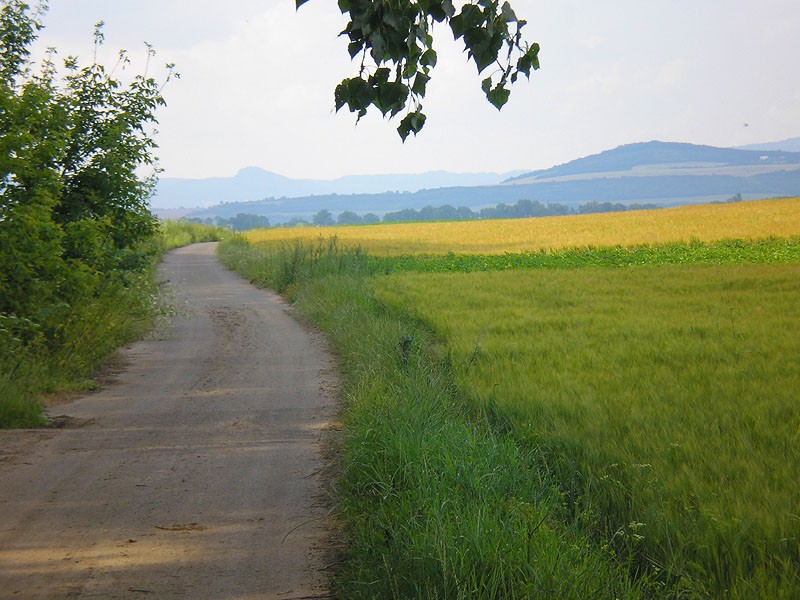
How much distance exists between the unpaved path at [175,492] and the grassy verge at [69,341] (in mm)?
524

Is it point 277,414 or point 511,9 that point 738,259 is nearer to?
point 277,414

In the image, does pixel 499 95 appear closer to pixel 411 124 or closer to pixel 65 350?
pixel 411 124

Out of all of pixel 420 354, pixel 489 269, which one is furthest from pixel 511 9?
pixel 489 269

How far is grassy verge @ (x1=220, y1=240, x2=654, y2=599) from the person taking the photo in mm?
3854

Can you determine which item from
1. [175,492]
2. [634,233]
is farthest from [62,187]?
[634,233]

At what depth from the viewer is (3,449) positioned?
6965mm

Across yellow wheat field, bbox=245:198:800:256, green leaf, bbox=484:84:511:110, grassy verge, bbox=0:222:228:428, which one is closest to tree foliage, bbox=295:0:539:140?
green leaf, bbox=484:84:511:110

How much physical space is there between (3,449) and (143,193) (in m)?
7.61

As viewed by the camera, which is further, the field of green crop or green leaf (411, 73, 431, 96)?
green leaf (411, 73, 431, 96)

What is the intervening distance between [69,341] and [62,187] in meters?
2.56

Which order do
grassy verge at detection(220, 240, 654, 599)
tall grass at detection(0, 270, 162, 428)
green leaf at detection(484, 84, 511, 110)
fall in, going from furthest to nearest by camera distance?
tall grass at detection(0, 270, 162, 428), green leaf at detection(484, 84, 511, 110), grassy verge at detection(220, 240, 654, 599)

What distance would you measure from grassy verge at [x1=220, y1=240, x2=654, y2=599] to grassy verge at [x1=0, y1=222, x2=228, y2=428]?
3456 millimetres

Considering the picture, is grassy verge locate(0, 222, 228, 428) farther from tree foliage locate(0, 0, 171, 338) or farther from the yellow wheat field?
the yellow wheat field

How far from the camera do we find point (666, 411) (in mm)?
6961
